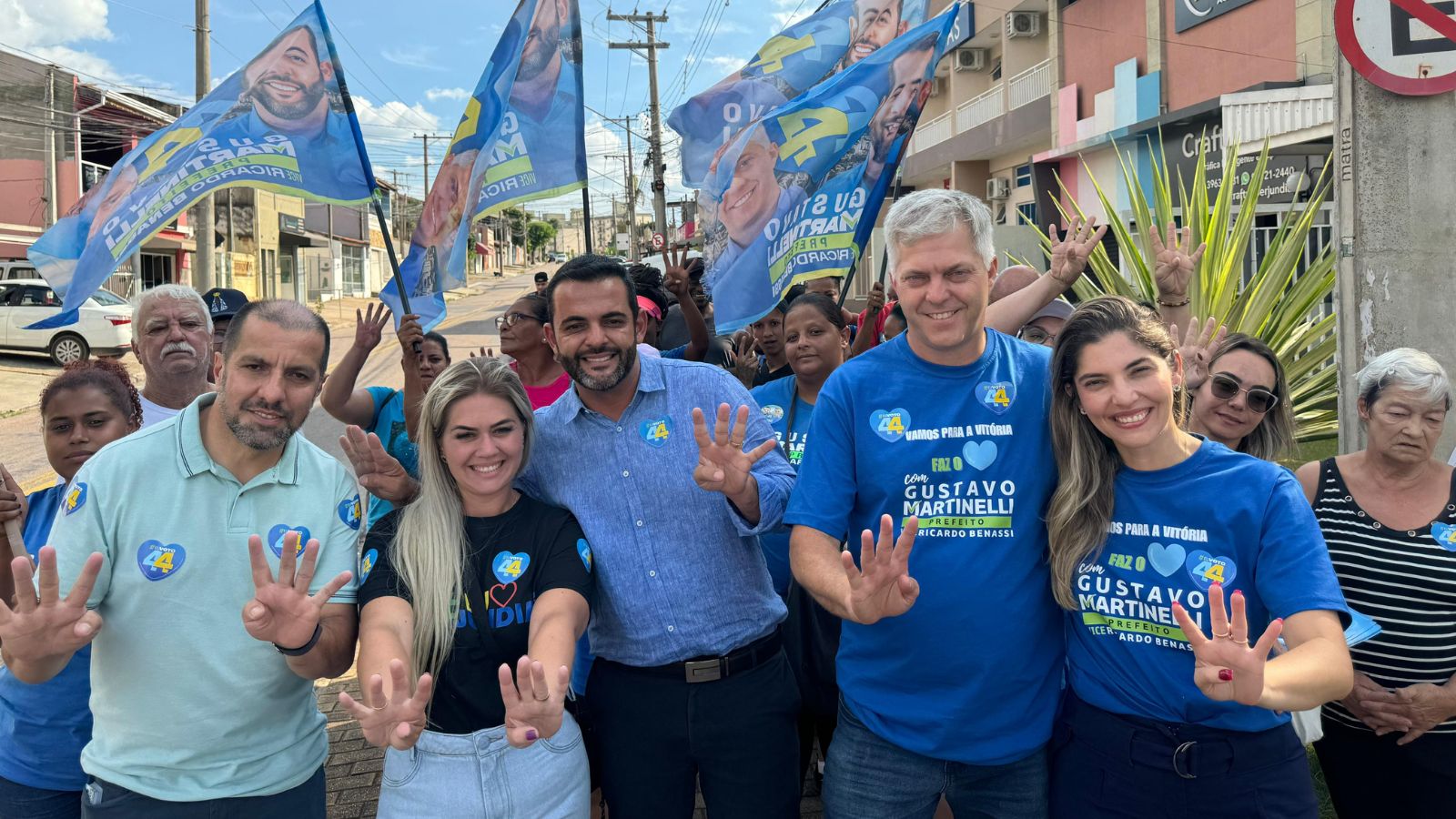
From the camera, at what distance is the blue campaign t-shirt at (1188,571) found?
222 centimetres

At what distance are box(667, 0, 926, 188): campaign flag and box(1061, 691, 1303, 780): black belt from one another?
4980mm

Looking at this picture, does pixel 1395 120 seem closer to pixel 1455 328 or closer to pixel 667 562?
pixel 1455 328

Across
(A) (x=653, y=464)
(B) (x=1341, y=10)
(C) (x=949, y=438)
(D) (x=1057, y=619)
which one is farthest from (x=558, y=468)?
(B) (x=1341, y=10)

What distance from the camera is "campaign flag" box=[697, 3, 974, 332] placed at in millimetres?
5289

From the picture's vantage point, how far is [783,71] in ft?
22.1

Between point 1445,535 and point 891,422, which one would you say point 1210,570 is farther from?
point 1445,535

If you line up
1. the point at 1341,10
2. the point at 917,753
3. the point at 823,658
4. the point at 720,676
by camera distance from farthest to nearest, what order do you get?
the point at 1341,10 < the point at 823,658 < the point at 720,676 < the point at 917,753

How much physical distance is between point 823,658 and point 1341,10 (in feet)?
11.5

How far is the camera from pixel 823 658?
3646mm

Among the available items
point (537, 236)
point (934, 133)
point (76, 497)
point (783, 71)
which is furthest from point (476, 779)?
point (537, 236)

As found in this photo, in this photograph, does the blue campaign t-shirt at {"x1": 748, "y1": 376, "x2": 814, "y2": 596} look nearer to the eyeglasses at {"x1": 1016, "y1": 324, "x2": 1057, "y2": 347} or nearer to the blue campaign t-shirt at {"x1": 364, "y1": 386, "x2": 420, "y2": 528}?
the eyeglasses at {"x1": 1016, "y1": 324, "x2": 1057, "y2": 347}

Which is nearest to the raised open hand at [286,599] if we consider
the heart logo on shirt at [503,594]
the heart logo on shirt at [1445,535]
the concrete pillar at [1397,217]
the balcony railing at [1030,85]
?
the heart logo on shirt at [503,594]

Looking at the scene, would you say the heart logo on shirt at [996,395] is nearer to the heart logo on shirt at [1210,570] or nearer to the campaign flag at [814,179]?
the heart logo on shirt at [1210,570]

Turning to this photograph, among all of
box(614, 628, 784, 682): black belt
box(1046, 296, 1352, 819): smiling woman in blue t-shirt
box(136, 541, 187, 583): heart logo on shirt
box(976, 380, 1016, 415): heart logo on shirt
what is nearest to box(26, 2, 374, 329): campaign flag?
box(136, 541, 187, 583): heart logo on shirt
